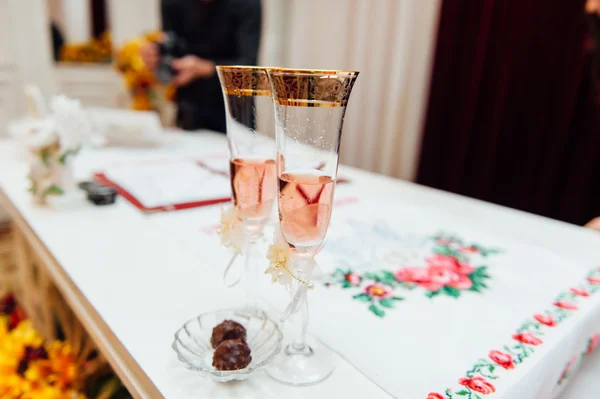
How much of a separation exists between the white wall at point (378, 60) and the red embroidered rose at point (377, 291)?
198cm

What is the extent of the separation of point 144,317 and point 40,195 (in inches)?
26.0

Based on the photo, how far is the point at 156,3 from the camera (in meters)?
3.63

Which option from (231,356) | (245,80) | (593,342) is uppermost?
(245,80)

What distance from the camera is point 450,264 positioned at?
89 centimetres

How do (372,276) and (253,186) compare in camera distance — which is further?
(372,276)

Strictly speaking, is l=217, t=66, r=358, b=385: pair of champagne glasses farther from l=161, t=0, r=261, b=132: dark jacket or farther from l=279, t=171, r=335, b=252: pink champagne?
l=161, t=0, r=261, b=132: dark jacket

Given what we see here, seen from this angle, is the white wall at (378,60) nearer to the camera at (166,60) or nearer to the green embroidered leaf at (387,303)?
the camera at (166,60)

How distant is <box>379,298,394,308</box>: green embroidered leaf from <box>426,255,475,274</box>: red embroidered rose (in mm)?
177

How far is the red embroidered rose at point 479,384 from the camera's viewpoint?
54cm

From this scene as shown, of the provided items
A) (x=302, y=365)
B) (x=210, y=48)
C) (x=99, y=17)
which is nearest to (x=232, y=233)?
(x=302, y=365)

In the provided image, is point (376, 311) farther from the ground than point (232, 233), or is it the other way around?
point (232, 233)

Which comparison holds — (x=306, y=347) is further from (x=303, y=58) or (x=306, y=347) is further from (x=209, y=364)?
(x=303, y=58)

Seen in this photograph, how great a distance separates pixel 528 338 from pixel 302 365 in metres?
0.35

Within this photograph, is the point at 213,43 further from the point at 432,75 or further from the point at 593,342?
the point at 593,342
